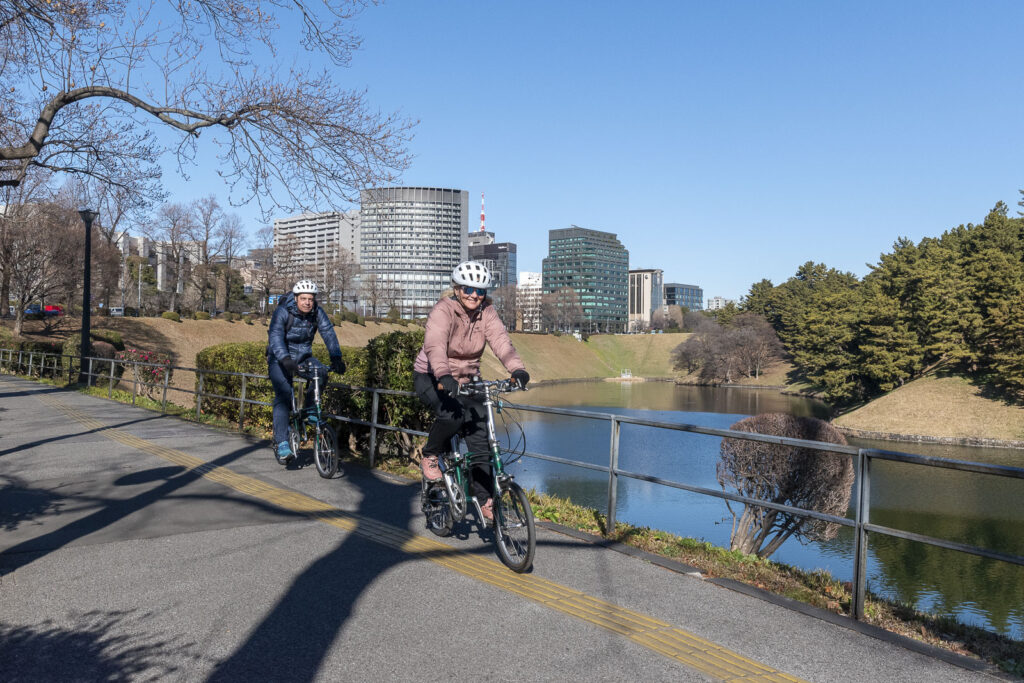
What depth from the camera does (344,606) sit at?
14.5 feet

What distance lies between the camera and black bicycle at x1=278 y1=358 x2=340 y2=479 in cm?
870

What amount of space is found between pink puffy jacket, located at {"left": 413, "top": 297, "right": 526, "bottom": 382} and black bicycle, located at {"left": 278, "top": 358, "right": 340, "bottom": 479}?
3.17 meters

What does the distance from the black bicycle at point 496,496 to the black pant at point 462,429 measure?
69 mm

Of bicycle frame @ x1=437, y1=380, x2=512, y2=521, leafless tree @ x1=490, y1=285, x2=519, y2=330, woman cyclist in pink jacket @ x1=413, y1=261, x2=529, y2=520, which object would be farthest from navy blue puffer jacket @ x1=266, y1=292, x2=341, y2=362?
leafless tree @ x1=490, y1=285, x2=519, y2=330

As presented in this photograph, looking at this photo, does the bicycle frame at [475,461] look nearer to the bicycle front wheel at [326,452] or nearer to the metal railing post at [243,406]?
the bicycle front wheel at [326,452]

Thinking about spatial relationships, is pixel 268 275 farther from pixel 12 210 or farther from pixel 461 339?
pixel 461 339

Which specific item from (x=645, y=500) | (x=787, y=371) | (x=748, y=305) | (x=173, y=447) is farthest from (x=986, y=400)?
(x=748, y=305)

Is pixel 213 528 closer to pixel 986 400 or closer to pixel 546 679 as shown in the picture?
pixel 546 679

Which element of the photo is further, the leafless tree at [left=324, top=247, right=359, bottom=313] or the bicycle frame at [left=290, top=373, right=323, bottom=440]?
the leafless tree at [left=324, top=247, right=359, bottom=313]

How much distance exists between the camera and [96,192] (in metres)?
17.3

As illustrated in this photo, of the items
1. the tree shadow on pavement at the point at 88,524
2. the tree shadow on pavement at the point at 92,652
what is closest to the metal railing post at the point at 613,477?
the tree shadow on pavement at the point at 92,652

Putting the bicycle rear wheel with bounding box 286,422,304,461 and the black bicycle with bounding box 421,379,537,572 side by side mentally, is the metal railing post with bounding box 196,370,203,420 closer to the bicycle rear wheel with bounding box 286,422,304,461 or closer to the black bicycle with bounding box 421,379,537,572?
the bicycle rear wheel with bounding box 286,422,304,461

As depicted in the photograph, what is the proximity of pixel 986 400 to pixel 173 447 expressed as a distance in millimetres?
58986

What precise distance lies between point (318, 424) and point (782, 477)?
559 inches
